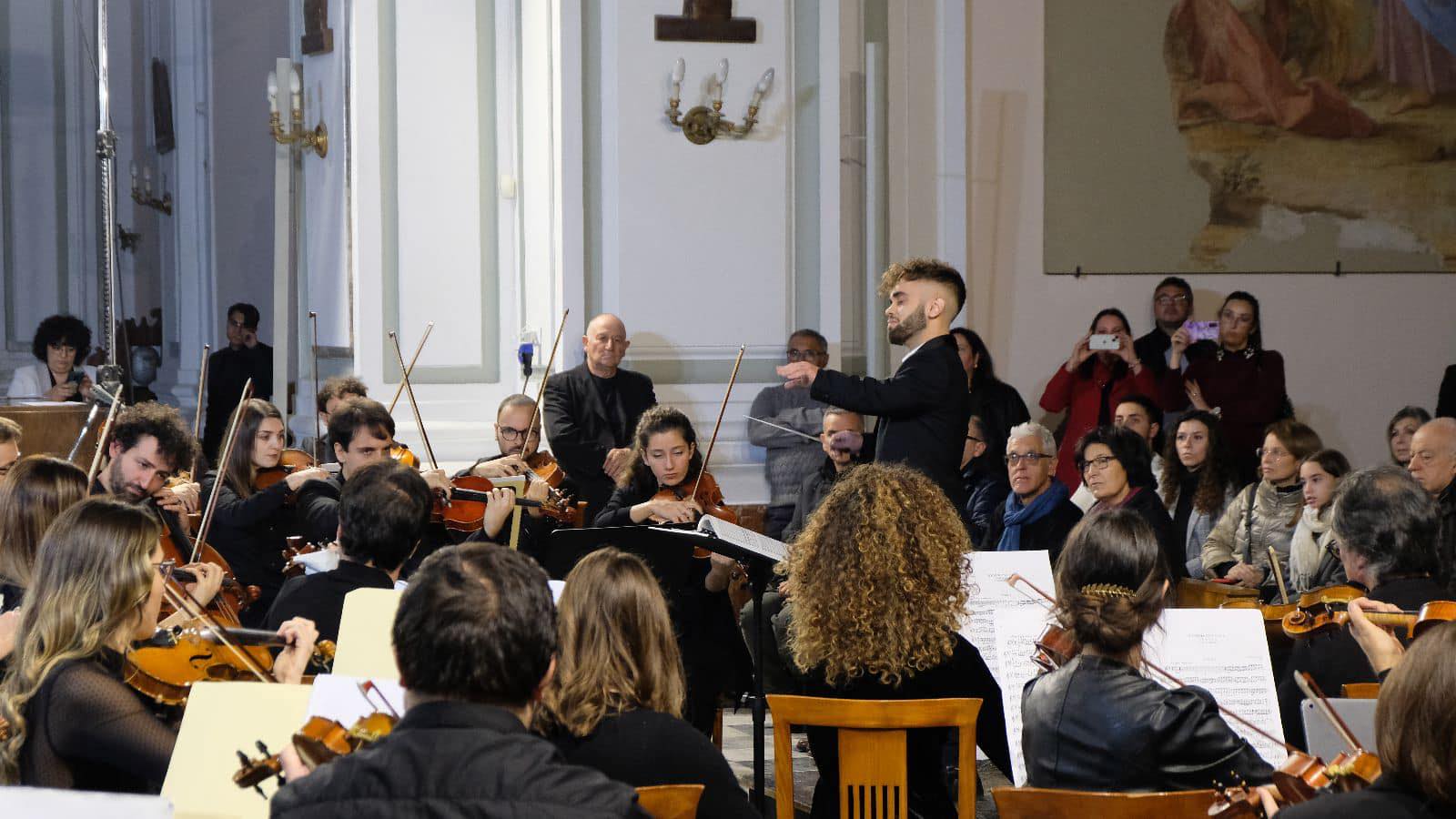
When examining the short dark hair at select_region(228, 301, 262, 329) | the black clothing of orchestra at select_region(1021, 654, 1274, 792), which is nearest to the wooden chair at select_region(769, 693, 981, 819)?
the black clothing of orchestra at select_region(1021, 654, 1274, 792)

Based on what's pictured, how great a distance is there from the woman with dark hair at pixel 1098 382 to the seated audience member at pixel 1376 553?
3589mm

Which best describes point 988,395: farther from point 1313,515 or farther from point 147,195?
point 147,195

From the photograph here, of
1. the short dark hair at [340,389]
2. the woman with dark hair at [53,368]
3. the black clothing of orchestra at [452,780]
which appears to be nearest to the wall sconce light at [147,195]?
the woman with dark hair at [53,368]

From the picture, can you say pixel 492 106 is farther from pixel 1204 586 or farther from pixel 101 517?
pixel 101 517

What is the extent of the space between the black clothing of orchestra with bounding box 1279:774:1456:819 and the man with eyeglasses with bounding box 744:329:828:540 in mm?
4008

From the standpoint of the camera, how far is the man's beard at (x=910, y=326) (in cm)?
445

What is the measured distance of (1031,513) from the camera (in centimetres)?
470

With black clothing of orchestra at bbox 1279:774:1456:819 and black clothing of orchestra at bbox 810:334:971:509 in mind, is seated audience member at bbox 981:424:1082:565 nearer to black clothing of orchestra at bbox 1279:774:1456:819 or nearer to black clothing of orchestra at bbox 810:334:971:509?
black clothing of orchestra at bbox 810:334:971:509

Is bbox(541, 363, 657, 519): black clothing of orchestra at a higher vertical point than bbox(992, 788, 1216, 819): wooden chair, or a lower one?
higher

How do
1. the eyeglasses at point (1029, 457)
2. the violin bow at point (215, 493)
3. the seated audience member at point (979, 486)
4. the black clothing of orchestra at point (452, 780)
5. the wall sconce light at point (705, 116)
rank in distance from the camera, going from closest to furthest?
the black clothing of orchestra at point (452, 780) < the violin bow at point (215, 493) < the eyeglasses at point (1029, 457) < the seated audience member at point (979, 486) < the wall sconce light at point (705, 116)

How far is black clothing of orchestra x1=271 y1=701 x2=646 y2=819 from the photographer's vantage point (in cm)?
159

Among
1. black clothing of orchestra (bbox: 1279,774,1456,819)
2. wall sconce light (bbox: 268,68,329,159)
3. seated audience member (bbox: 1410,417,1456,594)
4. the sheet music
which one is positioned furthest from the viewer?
wall sconce light (bbox: 268,68,329,159)

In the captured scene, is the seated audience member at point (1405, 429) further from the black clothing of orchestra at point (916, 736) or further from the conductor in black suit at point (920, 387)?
the black clothing of orchestra at point (916, 736)

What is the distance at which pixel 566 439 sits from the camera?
553 centimetres
